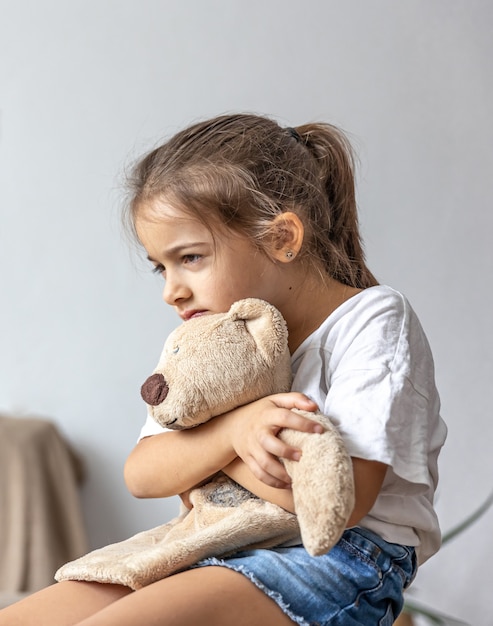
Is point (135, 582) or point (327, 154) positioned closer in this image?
point (135, 582)

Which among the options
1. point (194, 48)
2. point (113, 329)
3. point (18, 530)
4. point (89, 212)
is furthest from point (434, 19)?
point (18, 530)

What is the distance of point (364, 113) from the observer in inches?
76.8

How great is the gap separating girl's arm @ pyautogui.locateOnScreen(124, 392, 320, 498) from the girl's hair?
24 cm

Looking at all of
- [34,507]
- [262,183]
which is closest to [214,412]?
[262,183]

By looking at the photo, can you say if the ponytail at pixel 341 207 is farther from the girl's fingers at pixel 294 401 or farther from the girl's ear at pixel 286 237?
the girl's fingers at pixel 294 401

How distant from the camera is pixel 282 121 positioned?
6.31 feet

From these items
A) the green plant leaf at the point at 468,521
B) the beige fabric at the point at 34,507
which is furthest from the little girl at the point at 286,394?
the beige fabric at the point at 34,507

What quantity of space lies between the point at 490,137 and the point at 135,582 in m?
1.51

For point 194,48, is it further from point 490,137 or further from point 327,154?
point 327,154

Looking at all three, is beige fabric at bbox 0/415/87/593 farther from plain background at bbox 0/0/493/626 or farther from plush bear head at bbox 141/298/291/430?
plush bear head at bbox 141/298/291/430

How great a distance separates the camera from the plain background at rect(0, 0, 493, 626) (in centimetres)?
194

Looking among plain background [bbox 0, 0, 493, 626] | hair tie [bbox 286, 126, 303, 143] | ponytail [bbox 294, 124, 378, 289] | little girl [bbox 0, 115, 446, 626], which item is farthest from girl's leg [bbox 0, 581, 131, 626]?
plain background [bbox 0, 0, 493, 626]

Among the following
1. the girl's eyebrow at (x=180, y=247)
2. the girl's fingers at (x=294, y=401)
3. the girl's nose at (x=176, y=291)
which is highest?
the girl's eyebrow at (x=180, y=247)

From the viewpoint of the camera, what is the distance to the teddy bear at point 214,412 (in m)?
0.79
